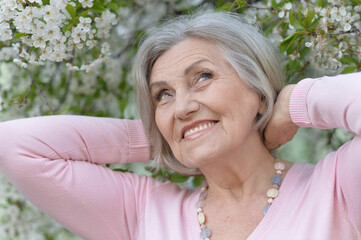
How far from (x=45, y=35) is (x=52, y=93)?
89 cm

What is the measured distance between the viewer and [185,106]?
6.40ft

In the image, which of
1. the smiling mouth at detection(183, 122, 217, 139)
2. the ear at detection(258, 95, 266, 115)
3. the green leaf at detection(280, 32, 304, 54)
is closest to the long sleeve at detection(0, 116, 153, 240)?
the smiling mouth at detection(183, 122, 217, 139)

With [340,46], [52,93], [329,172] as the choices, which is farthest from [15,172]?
[340,46]

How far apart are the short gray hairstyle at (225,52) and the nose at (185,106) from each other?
20 centimetres

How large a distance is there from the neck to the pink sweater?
98 mm

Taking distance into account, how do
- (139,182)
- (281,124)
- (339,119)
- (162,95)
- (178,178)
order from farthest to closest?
(178,178) → (139,182) → (162,95) → (281,124) → (339,119)

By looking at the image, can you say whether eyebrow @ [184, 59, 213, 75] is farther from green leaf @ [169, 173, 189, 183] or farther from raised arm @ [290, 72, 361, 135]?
green leaf @ [169, 173, 189, 183]

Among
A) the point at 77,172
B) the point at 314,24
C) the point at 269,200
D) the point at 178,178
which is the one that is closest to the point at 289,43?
the point at 314,24

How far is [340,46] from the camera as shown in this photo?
213 cm

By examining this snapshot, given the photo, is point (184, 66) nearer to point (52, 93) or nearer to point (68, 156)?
point (68, 156)

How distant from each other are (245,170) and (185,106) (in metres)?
0.34

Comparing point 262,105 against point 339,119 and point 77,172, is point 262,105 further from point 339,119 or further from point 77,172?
point 77,172

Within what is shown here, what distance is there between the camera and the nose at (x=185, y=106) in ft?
6.38

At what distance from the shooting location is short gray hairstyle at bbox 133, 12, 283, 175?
201 cm
